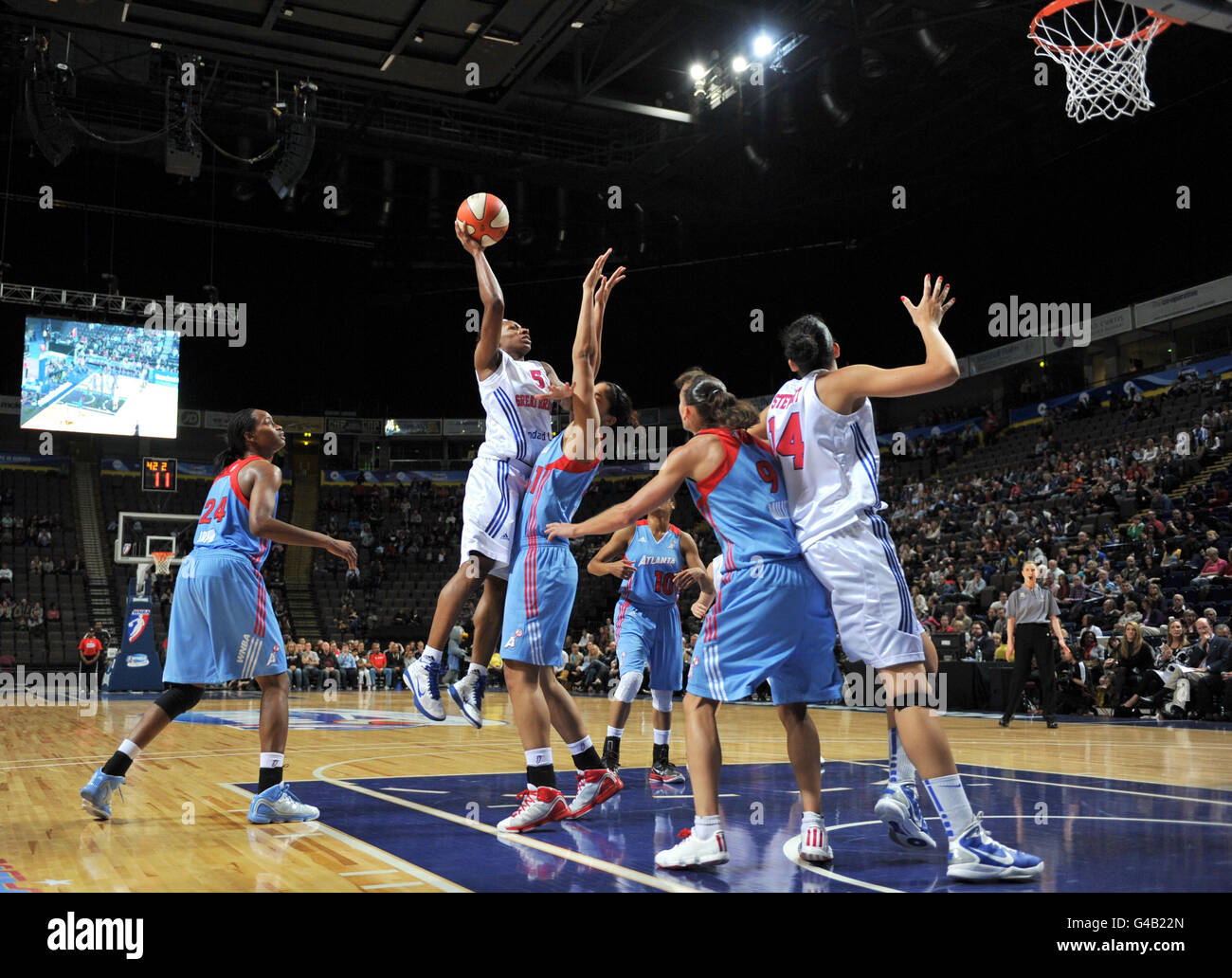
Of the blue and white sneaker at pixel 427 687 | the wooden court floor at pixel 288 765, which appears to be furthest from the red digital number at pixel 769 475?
the blue and white sneaker at pixel 427 687

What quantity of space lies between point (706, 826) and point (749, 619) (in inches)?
29.4

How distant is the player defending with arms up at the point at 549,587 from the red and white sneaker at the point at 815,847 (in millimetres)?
1230

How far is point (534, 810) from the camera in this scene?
445 cm

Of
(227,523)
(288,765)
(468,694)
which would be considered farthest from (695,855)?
(288,765)

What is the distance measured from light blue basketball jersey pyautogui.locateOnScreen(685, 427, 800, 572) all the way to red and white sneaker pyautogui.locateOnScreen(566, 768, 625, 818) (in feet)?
4.79

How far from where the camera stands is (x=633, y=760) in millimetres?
7957

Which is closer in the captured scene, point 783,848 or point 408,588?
point 783,848

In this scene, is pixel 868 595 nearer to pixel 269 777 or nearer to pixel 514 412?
pixel 514 412

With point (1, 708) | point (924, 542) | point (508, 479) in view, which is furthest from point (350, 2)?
point (924, 542)

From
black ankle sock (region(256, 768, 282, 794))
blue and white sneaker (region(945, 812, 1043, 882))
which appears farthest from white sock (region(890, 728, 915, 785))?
black ankle sock (region(256, 768, 282, 794))

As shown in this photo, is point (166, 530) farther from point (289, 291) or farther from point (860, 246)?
point (860, 246)

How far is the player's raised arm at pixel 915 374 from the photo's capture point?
11.4 feet

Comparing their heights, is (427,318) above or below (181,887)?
above

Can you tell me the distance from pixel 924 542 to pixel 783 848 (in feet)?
59.5
